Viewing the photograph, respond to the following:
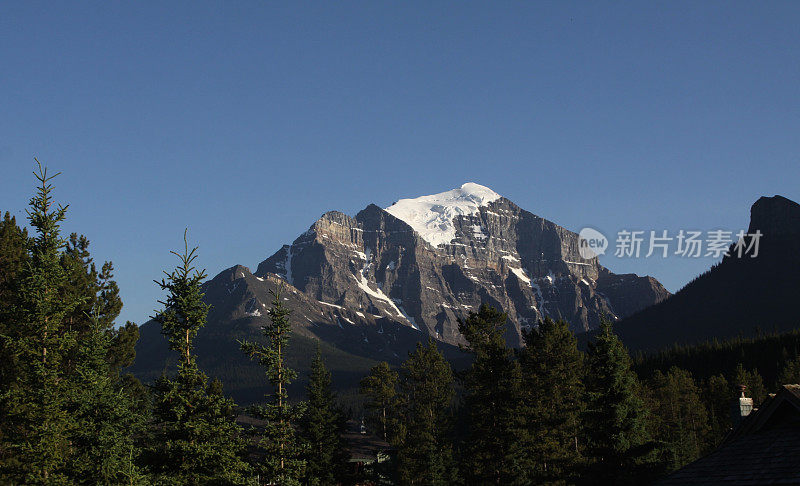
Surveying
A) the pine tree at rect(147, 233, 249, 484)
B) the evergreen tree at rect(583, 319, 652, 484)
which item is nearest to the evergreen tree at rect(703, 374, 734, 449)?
the evergreen tree at rect(583, 319, 652, 484)

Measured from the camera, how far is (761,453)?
69.3ft

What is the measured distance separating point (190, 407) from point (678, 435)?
160 feet

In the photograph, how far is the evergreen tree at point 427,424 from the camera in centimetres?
5478

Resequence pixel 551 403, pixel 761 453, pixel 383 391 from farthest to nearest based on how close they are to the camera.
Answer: pixel 383 391 → pixel 551 403 → pixel 761 453

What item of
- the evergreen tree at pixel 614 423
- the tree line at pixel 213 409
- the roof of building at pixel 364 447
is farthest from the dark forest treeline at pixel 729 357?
the evergreen tree at pixel 614 423

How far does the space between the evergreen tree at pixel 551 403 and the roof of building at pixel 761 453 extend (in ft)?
69.9

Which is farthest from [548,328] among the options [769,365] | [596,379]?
[769,365]

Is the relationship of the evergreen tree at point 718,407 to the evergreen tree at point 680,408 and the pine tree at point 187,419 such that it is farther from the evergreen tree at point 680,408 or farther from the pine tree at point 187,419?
the pine tree at point 187,419

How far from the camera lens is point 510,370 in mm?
44938

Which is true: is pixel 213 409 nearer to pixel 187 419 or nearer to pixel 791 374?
pixel 187 419

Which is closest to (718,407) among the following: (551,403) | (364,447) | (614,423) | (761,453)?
(364,447)

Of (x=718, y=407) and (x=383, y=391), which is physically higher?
(x=383, y=391)

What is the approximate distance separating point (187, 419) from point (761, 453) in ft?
69.3

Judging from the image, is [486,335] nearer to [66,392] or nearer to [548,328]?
[548,328]
